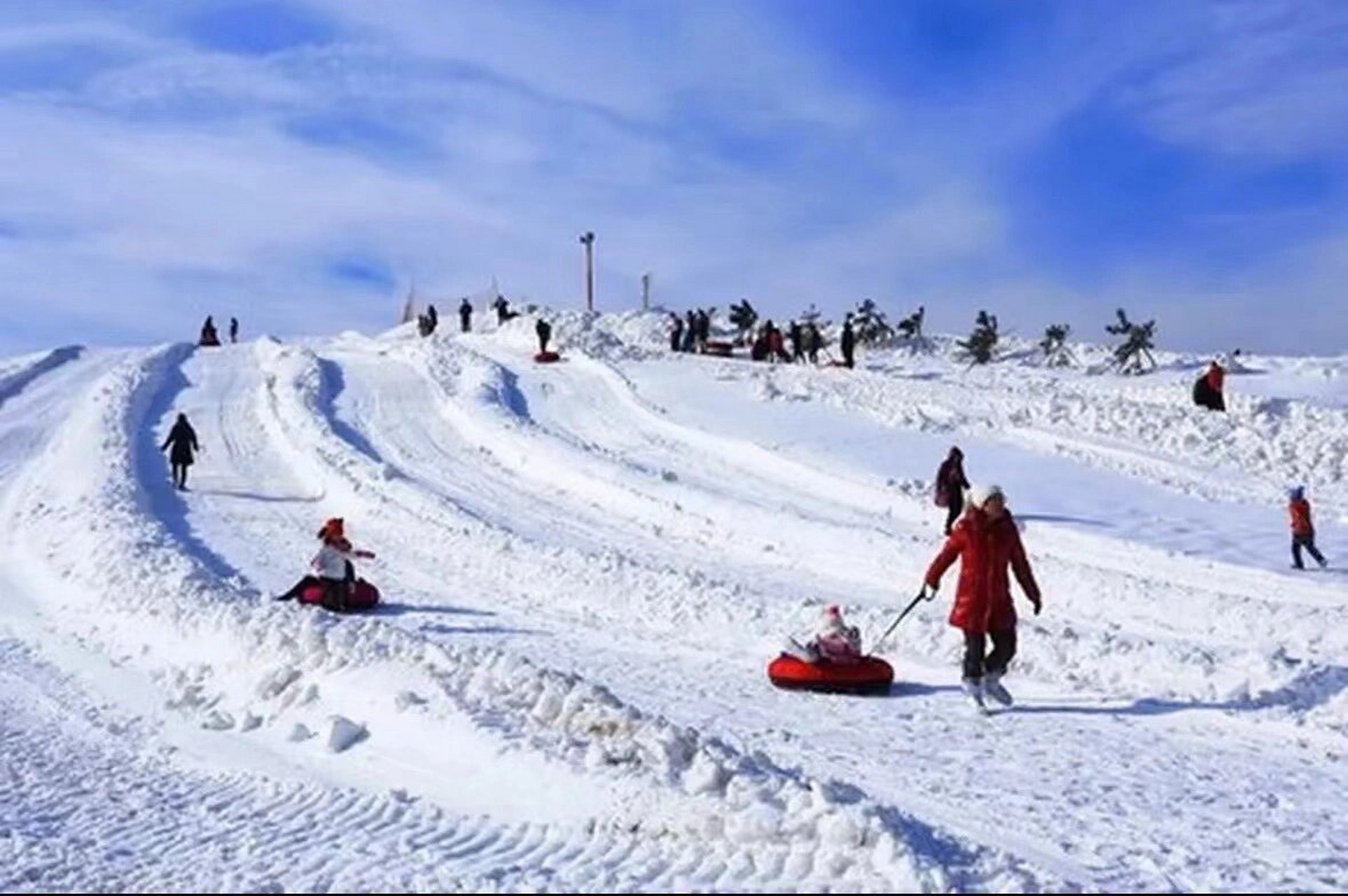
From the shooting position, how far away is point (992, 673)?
11.3 m

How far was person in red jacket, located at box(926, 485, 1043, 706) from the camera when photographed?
36.8 feet

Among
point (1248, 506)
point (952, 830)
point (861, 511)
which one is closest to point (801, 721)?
point (952, 830)

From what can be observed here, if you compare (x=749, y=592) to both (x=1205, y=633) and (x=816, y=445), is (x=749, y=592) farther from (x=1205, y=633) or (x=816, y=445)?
(x=816, y=445)

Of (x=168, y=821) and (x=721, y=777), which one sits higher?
(x=721, y=777)

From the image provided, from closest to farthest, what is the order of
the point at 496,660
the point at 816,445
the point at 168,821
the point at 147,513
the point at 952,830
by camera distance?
the point at 952,830
the point at 168,821
the point at 496,660
the point at 147,513
the point at 816,445

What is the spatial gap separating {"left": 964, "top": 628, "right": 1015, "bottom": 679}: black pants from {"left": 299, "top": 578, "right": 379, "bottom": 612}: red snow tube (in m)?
7.39

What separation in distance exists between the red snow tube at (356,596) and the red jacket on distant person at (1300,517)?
10406 millimetres

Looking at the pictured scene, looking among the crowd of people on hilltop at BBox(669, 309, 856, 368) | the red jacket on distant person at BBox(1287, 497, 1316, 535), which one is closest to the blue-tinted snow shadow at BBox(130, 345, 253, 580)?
the red jacket on distant person at BBox(1287, 497, 1316, 535)

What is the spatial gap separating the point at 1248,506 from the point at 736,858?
1801 cm

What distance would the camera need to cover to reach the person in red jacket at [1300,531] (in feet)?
58.4

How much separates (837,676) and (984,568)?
1.45 metres

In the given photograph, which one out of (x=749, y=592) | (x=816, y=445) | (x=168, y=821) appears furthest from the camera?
(x=816, y=445)

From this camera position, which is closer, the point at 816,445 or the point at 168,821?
the point at 168,821

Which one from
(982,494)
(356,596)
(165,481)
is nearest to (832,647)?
(982,494)
